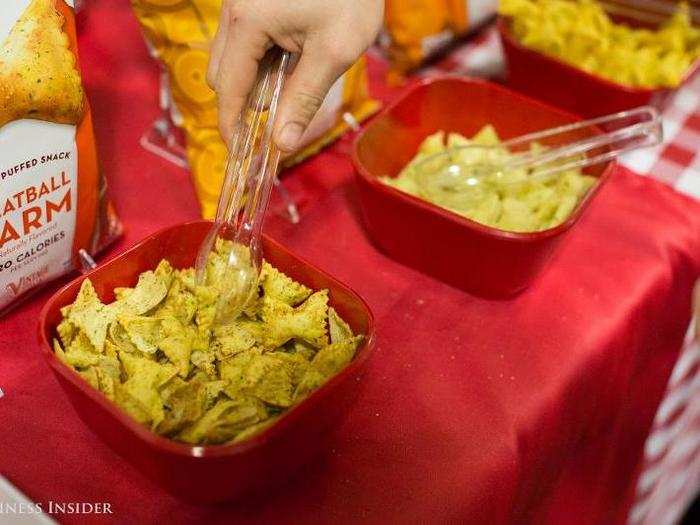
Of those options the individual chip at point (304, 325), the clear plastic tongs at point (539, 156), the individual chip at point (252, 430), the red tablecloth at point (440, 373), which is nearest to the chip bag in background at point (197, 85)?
the red tablecloth at point (440, 373)

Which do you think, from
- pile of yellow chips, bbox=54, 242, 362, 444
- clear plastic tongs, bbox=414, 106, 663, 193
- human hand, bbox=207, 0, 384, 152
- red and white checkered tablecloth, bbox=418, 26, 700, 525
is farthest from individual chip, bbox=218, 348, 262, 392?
red and white checkered tablecloth, bbox=418, 26, 700, 525

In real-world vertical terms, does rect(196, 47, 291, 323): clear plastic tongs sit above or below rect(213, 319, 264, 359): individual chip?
above

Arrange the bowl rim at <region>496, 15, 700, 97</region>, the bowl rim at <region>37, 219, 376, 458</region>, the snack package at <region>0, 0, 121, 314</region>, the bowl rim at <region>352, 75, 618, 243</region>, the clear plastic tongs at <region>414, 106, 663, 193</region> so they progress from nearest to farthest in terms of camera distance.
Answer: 1. the bowl rim at <region>37, 219, 376, 458</region>
2. the snack package at <region>0, 0, 121, 314</region>
3. the bowl rim at <region>352, 75, 618, 243</region>
4. the clear plastic tongs at <region>414, 106, 663, 193</region>
5. the bowl rim at <region>496, 15, 700, 97</region>

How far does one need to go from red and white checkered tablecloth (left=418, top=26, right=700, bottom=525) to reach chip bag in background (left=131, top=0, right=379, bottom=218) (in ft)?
0.96

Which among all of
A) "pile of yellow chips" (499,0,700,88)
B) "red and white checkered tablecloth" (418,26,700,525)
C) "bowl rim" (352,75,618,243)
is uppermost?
"pile of yellow chips" (499,0,700,88)

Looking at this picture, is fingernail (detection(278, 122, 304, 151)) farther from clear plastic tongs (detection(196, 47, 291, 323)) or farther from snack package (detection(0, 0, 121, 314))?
snack package (detection(0, 0, 121, 314))

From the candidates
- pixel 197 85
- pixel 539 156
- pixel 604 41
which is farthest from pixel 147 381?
pixel 604 41

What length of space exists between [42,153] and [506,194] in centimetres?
47

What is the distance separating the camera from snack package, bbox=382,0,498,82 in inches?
43.3

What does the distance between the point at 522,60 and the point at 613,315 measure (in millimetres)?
422

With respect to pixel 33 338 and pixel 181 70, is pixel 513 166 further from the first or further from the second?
pixel 33 338

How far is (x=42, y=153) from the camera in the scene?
Answer: 670 mm

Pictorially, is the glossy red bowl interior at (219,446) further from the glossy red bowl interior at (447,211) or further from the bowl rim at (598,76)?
the bowl rim at (598,76)

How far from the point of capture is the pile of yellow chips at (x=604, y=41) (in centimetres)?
106
